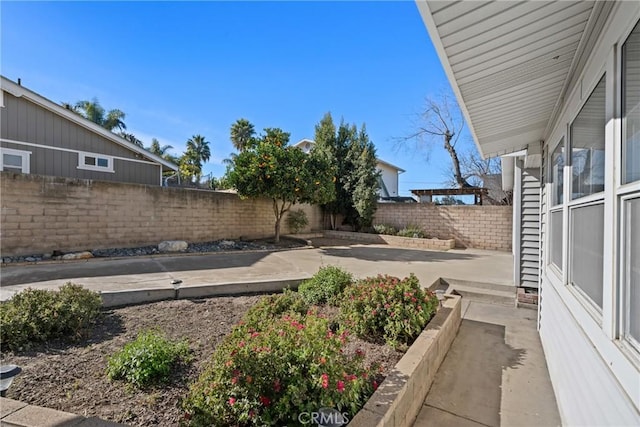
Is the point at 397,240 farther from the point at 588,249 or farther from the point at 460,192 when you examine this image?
the point at 588,249

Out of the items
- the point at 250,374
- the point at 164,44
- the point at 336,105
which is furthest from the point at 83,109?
the point at 250,374

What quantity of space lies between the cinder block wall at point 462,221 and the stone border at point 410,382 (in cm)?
941

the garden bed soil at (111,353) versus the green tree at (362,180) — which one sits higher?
the green tree at (362,180)

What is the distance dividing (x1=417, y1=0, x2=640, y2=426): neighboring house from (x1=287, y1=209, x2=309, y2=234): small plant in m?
10.8

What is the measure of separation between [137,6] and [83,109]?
25.0 meters

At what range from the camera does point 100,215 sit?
25.5 feet

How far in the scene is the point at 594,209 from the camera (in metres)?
1.69

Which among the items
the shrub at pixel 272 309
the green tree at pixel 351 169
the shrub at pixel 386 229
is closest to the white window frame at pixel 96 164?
the green tree at pixel 351 169

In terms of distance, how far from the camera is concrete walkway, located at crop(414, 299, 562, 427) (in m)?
2.32

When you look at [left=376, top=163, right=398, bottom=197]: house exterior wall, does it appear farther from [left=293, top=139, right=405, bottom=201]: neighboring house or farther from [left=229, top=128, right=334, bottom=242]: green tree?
[left=229, top=128, right=334, bottom=242]: green tree

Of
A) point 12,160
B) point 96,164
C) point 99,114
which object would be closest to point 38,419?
point 12,160

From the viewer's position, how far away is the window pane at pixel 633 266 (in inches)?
43.3

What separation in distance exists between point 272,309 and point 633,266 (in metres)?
2.94

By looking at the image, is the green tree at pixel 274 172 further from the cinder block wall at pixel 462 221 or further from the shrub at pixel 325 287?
the shrub at pixel 325 287
